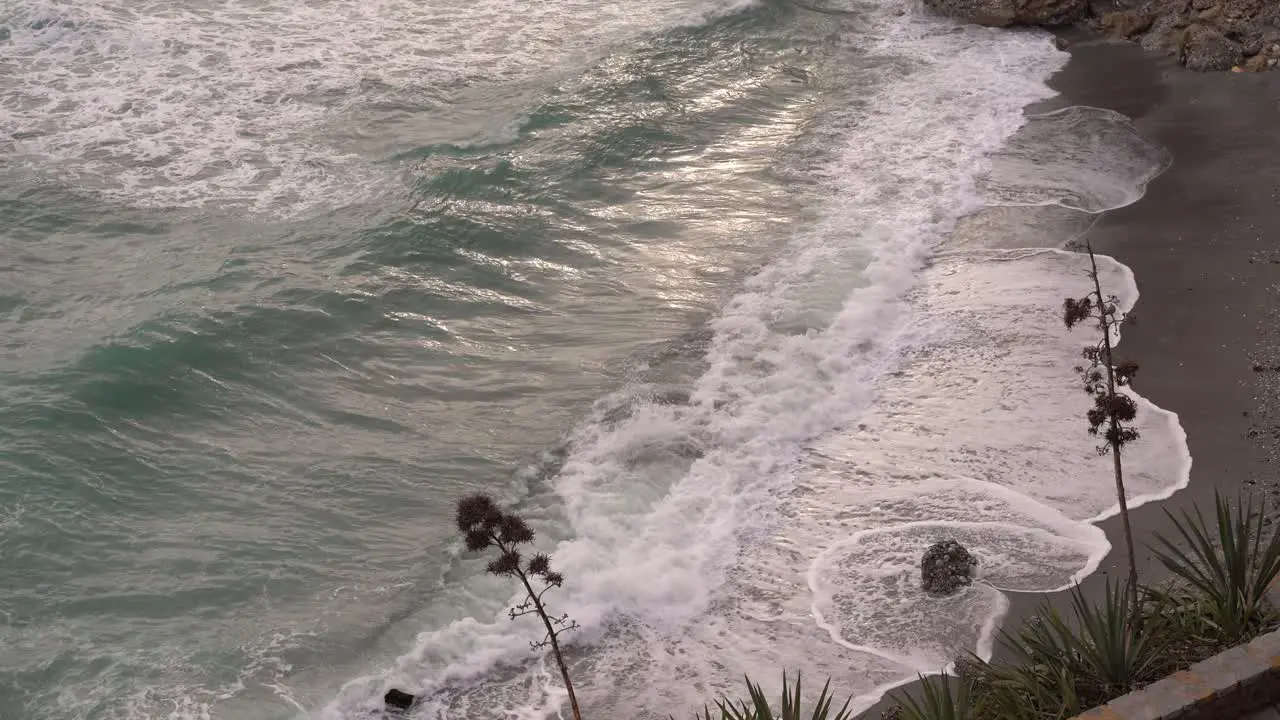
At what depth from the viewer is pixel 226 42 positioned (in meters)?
23.3

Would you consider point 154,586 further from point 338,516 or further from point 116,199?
point 116,199

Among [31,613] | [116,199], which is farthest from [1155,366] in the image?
[116,199]

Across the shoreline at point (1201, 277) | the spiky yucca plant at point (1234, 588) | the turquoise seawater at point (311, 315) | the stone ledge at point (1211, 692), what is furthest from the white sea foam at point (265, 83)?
the stone ledge at point (1211, 692)

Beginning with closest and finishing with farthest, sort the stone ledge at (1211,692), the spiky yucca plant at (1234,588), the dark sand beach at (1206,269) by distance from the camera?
the stone ledge at (1211,692)
the spiky yucca plant at (1234,588)
the dark sand beach at (1206,269)

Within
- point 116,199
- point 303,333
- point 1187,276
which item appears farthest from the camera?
point 116,199

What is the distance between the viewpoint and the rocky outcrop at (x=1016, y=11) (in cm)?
2192

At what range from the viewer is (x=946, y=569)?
8.43 m

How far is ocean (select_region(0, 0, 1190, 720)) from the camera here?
340 inches

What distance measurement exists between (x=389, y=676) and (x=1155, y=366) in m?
7.24

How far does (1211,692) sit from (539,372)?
800 cm

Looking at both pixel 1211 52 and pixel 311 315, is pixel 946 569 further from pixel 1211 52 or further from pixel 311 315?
pixel 1211 52

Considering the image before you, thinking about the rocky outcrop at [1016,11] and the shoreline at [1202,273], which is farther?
the rocky outcrop at [1016,11]

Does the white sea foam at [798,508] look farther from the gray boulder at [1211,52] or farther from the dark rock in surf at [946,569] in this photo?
the gray boulder at [1211,52]

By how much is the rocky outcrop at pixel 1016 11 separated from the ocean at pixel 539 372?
0.89m
